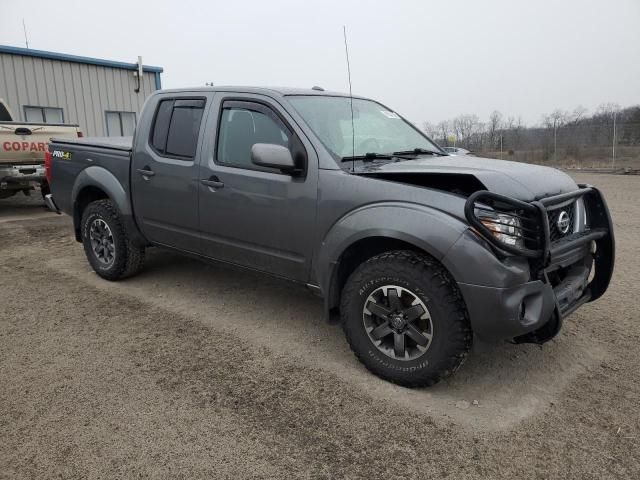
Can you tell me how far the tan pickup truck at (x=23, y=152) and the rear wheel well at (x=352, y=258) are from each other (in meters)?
7.74

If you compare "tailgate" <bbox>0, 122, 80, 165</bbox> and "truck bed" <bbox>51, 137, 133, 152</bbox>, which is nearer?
"truck bed" <bbox>51, 137, 133, 152</bbox>

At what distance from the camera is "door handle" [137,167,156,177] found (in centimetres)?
450

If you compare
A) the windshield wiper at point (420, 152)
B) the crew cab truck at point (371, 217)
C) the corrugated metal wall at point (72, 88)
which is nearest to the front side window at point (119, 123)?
the corrugated metal wall at point (72, 88)

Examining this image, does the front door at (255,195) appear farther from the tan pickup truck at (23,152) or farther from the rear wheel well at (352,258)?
the tan pickup truck at (23,152)

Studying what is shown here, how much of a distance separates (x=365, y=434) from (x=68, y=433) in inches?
61.2

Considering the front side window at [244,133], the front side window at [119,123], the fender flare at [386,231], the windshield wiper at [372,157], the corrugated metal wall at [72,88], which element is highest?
the corrugated metal wall at [72,88]

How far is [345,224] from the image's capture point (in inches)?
128

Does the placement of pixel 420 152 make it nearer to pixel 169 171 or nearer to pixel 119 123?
pixel 169 171

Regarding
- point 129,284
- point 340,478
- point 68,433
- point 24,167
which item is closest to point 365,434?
point 340,478

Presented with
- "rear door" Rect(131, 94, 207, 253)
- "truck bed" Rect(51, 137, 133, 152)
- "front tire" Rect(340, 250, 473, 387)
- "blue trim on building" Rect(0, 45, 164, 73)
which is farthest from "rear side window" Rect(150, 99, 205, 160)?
"blue trim on building" Rect(0, 45, 164, 73)

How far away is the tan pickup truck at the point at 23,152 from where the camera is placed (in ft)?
28.9

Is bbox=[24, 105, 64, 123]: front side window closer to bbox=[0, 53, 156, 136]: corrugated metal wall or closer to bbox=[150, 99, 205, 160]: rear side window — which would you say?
bbox=[0, 53, 156, 136]: corrugated metal wall

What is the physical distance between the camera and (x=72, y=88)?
14953 mm

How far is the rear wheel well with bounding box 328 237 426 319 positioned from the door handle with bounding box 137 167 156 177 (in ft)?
6.78
